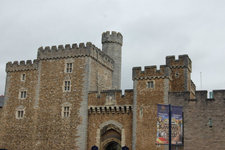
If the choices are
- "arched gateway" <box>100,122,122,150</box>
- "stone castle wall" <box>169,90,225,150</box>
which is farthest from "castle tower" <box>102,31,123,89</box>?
"stone castle wall" <box>169,90,225,150</box>

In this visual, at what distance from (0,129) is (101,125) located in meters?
12.6

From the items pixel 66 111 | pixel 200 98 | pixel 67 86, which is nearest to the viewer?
pixel 200 98

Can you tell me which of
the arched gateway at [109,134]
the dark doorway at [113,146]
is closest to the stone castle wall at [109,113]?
the arched gateway at [109,134]

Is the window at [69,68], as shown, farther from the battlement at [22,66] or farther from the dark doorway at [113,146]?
the dark doorway at [113,146]

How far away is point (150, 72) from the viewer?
112 feet

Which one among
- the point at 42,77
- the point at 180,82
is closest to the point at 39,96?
the point at 42,77

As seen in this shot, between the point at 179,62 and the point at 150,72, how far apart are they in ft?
13.8

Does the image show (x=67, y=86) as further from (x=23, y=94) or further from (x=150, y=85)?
(x=150, y=85)

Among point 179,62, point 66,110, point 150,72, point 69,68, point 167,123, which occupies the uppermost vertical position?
point 179,62

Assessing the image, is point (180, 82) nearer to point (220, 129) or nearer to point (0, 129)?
point (220, 129)

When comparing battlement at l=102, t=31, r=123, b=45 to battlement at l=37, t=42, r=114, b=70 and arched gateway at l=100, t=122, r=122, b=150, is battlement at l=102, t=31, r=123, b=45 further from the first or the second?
arched gateway at l=100, t=122, r=122, b=150

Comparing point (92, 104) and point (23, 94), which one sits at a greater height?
point (23, 94)

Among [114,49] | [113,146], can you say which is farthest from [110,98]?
[114,49]

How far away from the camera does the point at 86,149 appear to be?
35750 millimetres
